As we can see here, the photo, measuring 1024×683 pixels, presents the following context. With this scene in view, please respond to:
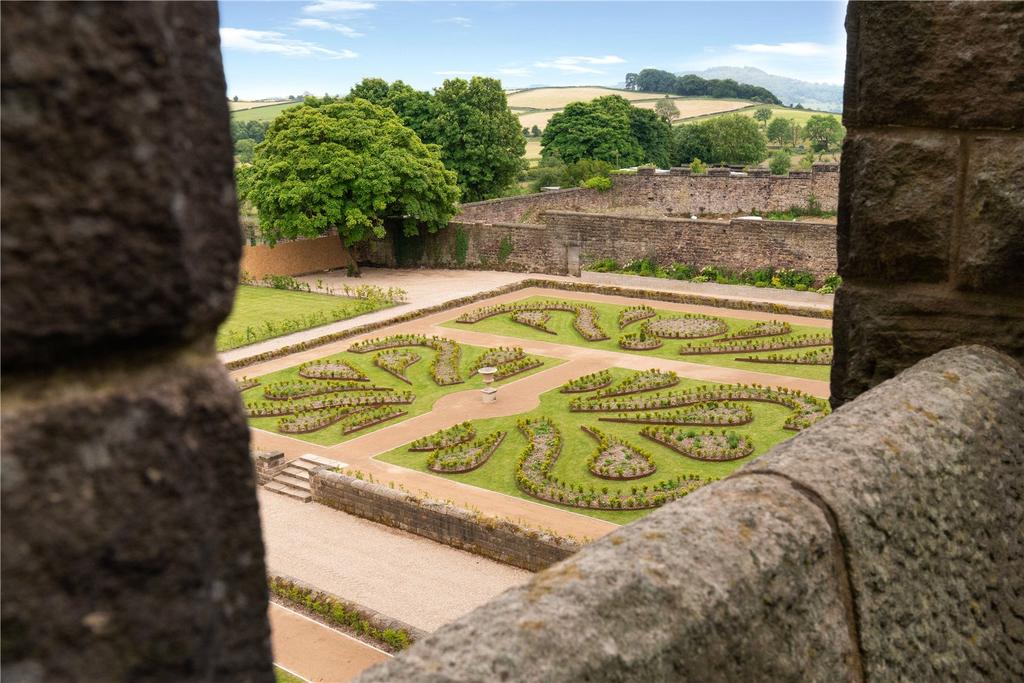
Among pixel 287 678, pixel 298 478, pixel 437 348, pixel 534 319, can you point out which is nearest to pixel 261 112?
pixel 534 319

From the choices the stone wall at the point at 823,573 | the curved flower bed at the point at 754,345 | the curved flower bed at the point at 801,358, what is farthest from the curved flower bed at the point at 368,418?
the stone wall at the point at 823,573

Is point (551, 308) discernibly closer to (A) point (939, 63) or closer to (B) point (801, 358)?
(B) point (801, 358)

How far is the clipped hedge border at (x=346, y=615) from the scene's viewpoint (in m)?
9.49

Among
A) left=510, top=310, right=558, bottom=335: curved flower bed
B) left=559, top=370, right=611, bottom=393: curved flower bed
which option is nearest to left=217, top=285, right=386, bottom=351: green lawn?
left=510, top=310, right=558, bottom=335: curved flower bed

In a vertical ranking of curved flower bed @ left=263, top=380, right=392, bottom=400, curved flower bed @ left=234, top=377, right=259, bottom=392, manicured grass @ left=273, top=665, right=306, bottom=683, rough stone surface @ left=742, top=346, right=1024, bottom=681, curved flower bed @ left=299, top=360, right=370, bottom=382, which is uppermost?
rough stone surface @ left=742, top=346, right=1024, bottom=681

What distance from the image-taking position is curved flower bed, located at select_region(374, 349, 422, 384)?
62.8ft

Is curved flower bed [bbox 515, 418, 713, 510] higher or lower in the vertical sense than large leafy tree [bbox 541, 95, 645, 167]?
lower

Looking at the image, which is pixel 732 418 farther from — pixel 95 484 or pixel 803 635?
pixel 95 484

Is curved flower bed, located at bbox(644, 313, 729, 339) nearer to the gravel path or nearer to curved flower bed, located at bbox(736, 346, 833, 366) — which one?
curved flower bed, located at bbox(736, 346, 833, 366)

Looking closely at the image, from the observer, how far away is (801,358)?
18797 millimetres

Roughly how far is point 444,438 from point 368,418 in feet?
6.41

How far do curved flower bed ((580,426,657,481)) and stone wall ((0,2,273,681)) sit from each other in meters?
12.7

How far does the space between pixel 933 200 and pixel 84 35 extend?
89.7 inches

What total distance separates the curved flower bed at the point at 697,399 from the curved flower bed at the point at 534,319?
18.0 ft
